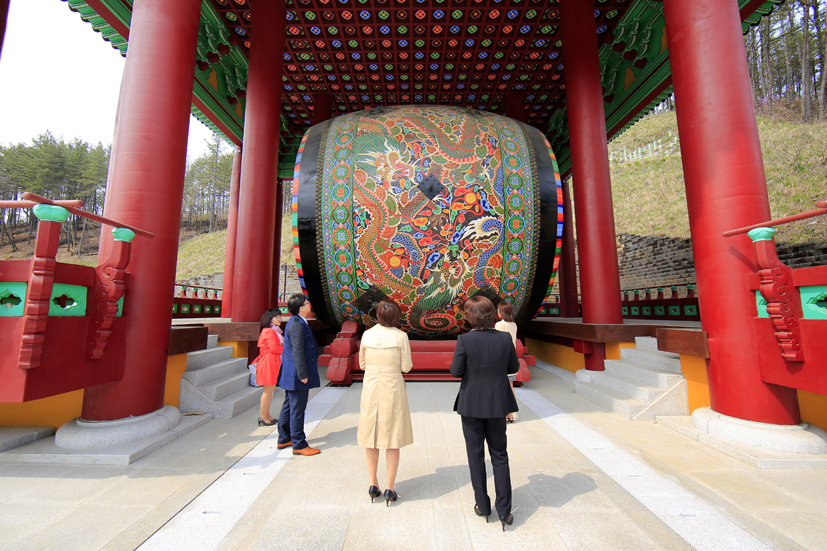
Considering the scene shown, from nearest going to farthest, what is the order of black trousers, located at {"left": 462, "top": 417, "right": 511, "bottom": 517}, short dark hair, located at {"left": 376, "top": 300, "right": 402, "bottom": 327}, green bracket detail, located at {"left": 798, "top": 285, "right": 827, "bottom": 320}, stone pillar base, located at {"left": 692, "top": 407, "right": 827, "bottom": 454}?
black trousers, located at {"left": 462, "top": 417, "right": 511, "bottom": 517} → short dark hair, located at {"left": 376, "top": 300, "right": 402, "bottom": 327} → green bracket detail, located at {"left": 798, "top": 285, "right": 827, "bottom": 320} → stone pillar base, located at {"left": 692, "top": 407, "right": 827, "bottom": 454}

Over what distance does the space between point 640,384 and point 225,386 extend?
4.21 m

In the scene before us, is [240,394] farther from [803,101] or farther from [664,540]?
[803,101]

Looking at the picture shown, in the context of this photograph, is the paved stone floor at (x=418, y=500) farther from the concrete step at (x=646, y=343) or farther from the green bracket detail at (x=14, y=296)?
the concrete step at (x=646, y=343)

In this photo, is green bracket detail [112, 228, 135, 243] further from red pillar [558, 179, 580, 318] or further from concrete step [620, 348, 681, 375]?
red pillar [558, 179, 580, 318]

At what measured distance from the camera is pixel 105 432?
2.73m

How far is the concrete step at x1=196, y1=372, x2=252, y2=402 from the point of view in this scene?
3.60m

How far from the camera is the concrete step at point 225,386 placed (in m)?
3.60

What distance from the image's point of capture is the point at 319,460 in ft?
8.58

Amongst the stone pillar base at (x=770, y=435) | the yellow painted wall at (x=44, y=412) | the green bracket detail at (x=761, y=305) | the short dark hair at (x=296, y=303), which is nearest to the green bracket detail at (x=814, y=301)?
the green bracket detail at (x=761, y=305)

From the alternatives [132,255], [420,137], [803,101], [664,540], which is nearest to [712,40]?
[420,137]

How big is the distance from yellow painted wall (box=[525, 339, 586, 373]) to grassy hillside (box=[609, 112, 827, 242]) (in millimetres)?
8991

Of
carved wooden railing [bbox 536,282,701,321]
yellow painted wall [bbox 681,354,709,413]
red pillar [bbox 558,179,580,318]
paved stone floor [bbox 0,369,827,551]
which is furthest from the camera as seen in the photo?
red pillar [bbox 558,179,580,318]

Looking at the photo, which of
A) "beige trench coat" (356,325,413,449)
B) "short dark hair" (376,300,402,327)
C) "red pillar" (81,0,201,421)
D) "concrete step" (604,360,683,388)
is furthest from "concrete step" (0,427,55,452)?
"concrete step" (604,360,683,388)

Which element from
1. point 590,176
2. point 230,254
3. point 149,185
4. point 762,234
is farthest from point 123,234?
point 230,254
